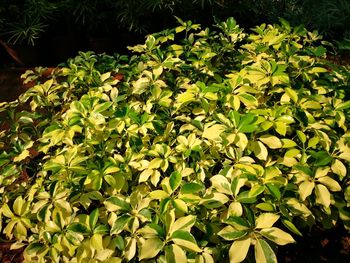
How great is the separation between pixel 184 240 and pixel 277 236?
0.92 ft

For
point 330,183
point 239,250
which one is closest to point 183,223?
point 239,250

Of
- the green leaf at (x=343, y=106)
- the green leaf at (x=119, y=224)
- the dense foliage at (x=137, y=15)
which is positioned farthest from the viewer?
the dense foliage at (x=137, y=15)

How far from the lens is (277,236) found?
991mm

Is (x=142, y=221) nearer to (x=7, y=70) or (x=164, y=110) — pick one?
(x=164, y=110)

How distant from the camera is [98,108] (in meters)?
1.42

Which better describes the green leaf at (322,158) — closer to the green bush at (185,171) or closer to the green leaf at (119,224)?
the green bush at (185,171)

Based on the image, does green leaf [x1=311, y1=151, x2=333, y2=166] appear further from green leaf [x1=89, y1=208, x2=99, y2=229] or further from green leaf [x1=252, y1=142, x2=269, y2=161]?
green leaf [x1=89, y1=208, x2=99, y2=229]

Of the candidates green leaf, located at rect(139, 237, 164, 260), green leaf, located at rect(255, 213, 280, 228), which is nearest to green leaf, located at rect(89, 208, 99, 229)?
green leaf, located at rect(139, 237, 164, 260)

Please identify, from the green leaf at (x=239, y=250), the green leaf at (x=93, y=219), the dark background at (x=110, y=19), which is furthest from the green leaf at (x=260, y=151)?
the dark background at (x=110, y=19)

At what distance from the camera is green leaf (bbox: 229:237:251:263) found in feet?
3.18

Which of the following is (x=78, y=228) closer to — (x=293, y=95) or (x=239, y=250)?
(x=239, y=250)

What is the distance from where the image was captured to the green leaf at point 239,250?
38.2 inches

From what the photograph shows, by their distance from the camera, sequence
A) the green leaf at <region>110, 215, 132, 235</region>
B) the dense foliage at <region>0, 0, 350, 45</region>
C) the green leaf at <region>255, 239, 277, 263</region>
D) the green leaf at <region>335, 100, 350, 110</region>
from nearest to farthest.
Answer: the green leaf at <region>255, 239, 277, 263</region>, the green leaf at <region>110, 215, 132, 235</region>, the green leaf at <region>335, 100, 350, 110</region>, the dense foliage at <region>0, 0, 350, 45</region>

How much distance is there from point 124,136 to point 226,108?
48 cm
